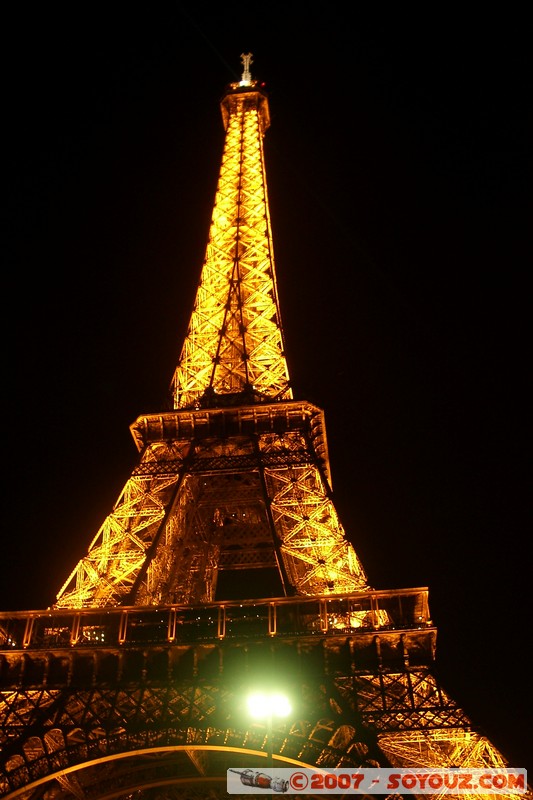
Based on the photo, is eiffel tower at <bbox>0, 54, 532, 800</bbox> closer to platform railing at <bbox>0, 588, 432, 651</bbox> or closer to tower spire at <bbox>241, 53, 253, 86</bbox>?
platform railing at <bbox>0, 588, 432, 651</bbox>

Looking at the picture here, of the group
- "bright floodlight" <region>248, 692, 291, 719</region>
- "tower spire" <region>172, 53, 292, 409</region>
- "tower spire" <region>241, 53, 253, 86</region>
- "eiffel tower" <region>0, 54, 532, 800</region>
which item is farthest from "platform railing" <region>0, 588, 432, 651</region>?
"tower spire" <region>241, 53, 253, 86</region>

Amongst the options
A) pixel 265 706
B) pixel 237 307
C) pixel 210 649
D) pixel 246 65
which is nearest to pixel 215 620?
pixel 210 649

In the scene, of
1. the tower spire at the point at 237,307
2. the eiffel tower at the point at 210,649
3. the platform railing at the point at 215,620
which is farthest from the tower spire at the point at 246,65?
the platform railing at the point at 215,620

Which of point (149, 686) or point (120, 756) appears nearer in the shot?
point (120, 756)

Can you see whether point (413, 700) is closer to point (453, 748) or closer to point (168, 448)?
point (453, 748)

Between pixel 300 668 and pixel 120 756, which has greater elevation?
pixel 300 668

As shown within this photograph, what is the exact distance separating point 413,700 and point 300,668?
2696mm

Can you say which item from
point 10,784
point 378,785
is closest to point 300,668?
point 378,785

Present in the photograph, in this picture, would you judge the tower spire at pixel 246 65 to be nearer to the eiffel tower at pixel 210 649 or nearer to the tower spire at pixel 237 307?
the tower spire at pixel 237 307

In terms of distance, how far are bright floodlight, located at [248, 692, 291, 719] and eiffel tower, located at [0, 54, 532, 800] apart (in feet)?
0.64

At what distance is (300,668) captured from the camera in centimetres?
1873

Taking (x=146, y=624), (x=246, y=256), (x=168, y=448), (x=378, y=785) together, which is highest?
(x=246, y=256)

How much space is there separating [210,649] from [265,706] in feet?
8.05

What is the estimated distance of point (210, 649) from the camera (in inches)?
761
